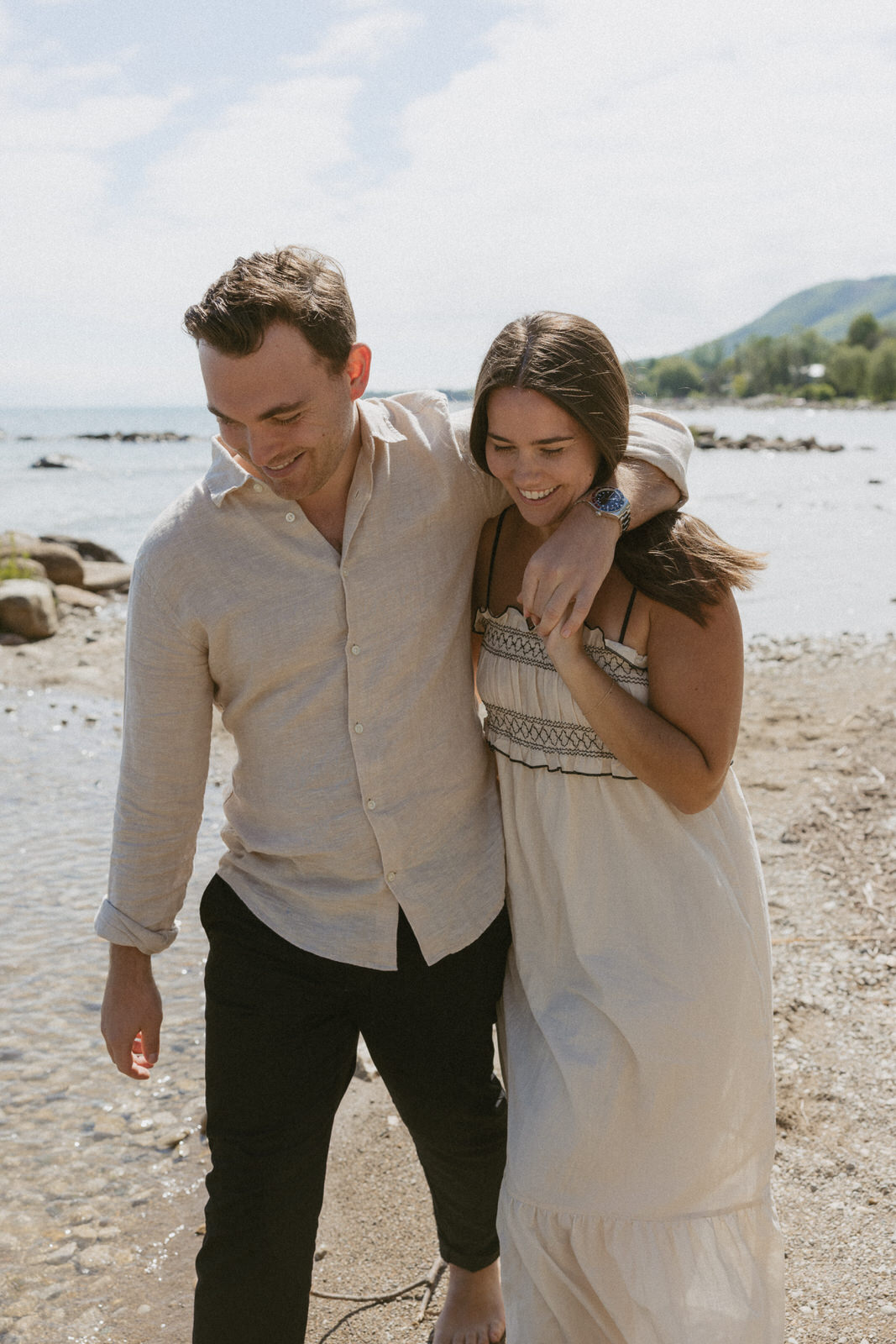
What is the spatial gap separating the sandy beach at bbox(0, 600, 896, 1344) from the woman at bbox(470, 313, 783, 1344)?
84cm

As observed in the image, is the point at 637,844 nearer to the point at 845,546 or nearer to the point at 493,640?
the point at 493,640

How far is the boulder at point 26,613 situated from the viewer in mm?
12383

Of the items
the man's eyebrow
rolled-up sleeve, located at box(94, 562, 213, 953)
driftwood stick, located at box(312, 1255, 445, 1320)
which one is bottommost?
driftwood stick, located at box(312, 1255, 445, 1320)

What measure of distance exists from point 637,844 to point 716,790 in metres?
0.21

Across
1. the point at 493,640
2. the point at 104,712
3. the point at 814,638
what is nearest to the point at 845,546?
the point at 814,638

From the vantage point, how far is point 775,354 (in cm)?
13450

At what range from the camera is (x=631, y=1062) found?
8.15 ft

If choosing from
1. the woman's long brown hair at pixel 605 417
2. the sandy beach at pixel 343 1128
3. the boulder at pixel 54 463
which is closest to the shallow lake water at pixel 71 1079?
the sandy beach at pixel 343 1128

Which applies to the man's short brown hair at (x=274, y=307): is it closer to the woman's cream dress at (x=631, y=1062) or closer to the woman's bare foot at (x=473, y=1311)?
the woman's cream dress at (x=631, y=1062)

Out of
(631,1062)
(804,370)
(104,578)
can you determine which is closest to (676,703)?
(631,1062)

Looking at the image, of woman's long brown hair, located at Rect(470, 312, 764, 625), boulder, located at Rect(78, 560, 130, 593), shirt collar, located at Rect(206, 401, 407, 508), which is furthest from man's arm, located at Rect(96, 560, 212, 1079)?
boulder, located at Rect(78, 560, 130, 593)

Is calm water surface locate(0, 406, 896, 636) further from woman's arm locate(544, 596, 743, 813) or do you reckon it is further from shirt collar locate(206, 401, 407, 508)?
woman's arm locate(544, 596, 743, 813)

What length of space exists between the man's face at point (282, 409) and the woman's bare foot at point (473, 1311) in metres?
2.10

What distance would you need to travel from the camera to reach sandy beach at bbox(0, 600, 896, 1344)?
3350mm
